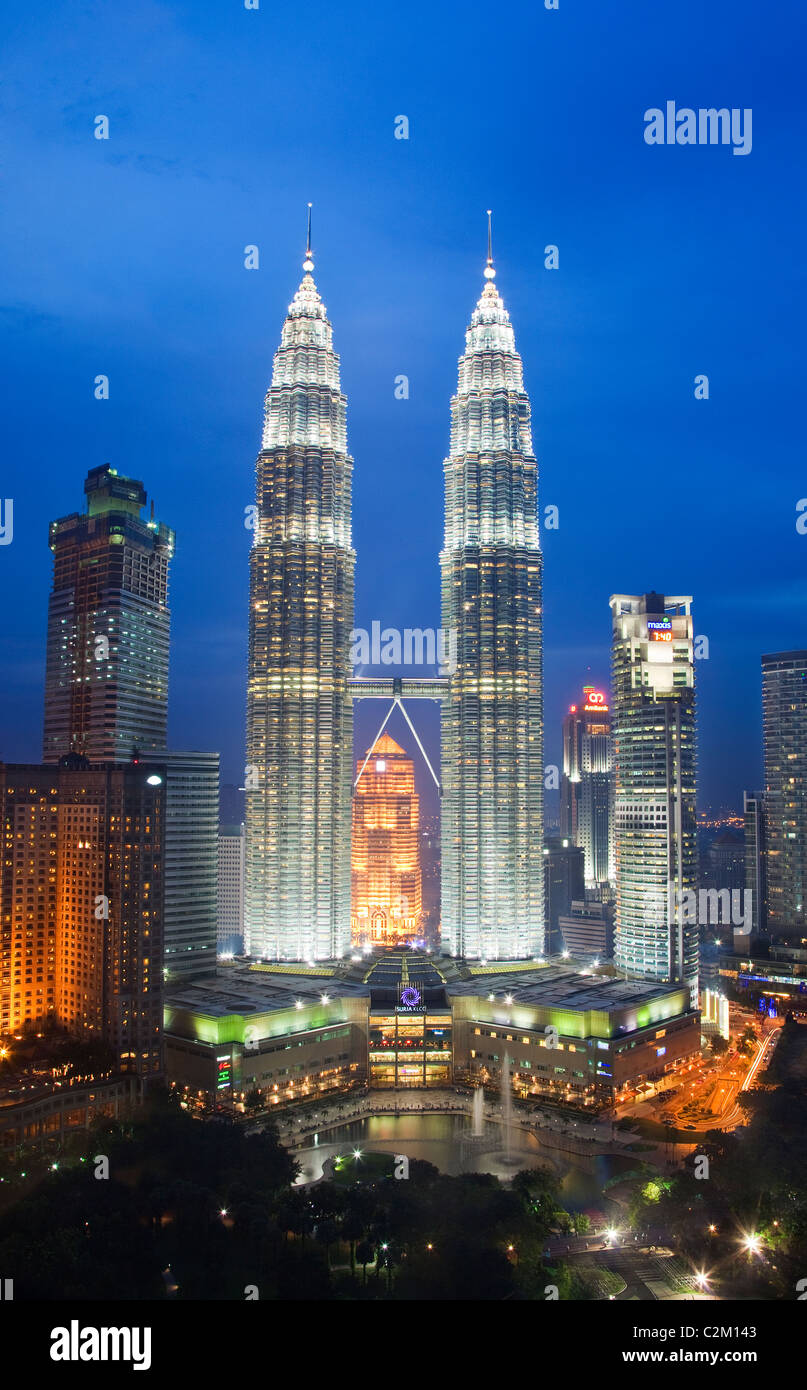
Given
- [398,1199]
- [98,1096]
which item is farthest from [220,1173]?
[98,1096]

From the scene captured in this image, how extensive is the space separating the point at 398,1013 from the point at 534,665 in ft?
141

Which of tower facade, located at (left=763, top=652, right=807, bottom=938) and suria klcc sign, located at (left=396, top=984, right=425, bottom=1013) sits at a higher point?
tower facade, located at (left=763, top=652, right=807, bottom=938)

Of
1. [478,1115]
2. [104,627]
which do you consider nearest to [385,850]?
[104,627]

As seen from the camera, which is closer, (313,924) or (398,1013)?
(398,1013)

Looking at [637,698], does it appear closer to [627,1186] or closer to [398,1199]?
[627,1186]

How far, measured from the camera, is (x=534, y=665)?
10844 cm

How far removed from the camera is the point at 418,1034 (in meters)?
82.6

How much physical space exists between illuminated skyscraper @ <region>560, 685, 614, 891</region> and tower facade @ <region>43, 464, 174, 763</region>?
101549 millimetres

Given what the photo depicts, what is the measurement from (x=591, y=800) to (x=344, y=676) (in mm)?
91797

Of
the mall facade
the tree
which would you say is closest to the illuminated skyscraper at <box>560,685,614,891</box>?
the mall facade

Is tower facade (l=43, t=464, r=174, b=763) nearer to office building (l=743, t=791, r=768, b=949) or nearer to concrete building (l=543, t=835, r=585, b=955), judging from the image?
office building (l=743, t=791, r=768, b=949)

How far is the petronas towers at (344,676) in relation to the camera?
345 ft

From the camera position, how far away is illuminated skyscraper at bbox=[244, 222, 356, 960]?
104938 mm

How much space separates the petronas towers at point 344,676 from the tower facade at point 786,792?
121 feet
